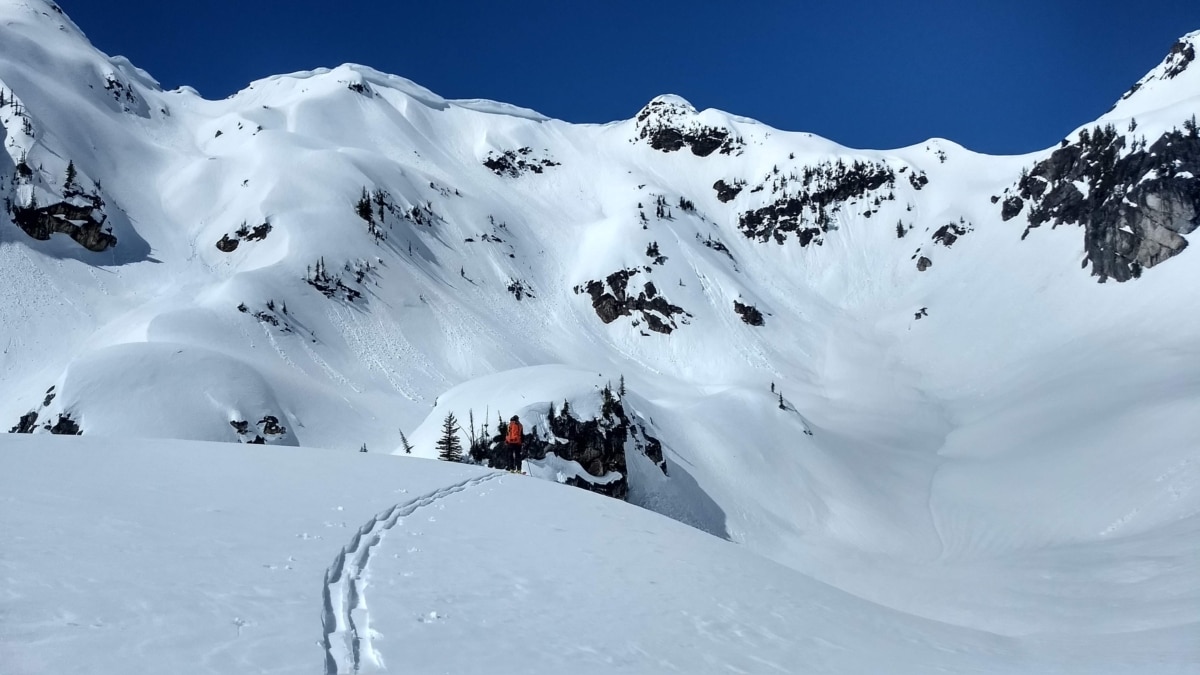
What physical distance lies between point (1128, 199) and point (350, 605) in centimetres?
7858

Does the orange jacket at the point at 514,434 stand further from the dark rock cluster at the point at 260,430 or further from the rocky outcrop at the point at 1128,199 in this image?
the rocky outcrop at the point at 1128,199

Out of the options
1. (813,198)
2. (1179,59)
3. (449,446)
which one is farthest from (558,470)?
(1179,59)

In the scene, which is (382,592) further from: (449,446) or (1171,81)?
(1171,81)

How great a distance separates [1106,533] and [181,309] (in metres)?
50.3

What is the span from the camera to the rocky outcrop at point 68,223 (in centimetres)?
4950

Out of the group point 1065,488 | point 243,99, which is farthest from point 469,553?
point 243,99

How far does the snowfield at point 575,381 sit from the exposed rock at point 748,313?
339 millimetres

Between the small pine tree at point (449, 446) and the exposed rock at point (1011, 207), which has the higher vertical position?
the exposed rock at point (1011, 207)

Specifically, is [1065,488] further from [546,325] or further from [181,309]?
[181,309]

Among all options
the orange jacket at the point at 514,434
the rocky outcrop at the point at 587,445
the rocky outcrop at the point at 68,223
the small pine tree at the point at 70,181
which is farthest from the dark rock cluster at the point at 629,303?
the orange jacket at the point at 514,434

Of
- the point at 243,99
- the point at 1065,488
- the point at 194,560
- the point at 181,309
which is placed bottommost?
the point at 194,560

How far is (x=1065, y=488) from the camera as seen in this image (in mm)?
32062

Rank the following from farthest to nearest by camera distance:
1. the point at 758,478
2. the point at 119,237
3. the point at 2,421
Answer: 1. the point at 119,237
2. the point at 758,478
3. the point at 2,421

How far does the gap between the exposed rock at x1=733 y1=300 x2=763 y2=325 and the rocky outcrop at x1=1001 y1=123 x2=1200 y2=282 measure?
30.7 m
